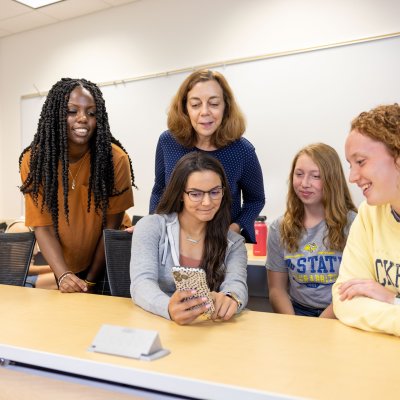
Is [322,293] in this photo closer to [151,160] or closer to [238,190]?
[238,190]

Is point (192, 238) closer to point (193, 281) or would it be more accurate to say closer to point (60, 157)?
point (193, 281)

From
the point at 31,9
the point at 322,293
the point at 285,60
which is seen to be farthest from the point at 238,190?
the point at 31,9

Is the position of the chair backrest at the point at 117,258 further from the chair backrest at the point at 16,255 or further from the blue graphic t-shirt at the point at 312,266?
the blue graphic t-shirt at the point at 312,266

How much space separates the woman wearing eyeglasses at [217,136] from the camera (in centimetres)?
194

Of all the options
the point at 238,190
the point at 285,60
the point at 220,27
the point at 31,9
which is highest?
the point at 31,9

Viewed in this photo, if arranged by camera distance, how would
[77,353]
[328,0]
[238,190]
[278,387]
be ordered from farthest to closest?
[328,0] < [238,190] < [77,353] < [278,387]

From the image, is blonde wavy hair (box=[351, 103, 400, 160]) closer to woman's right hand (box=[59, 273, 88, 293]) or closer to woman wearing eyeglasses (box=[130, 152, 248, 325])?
woman wearing eyeglasses (box=[130, 152, 248, 325])

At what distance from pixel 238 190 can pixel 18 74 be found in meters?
4.07

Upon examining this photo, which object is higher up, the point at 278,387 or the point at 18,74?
the point at 18,74

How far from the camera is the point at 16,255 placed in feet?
6.49

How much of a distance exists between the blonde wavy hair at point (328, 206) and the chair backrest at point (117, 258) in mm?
683

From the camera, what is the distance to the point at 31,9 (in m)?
4.54

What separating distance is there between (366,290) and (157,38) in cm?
358

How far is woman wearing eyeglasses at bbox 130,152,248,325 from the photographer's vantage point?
5.22 feet
